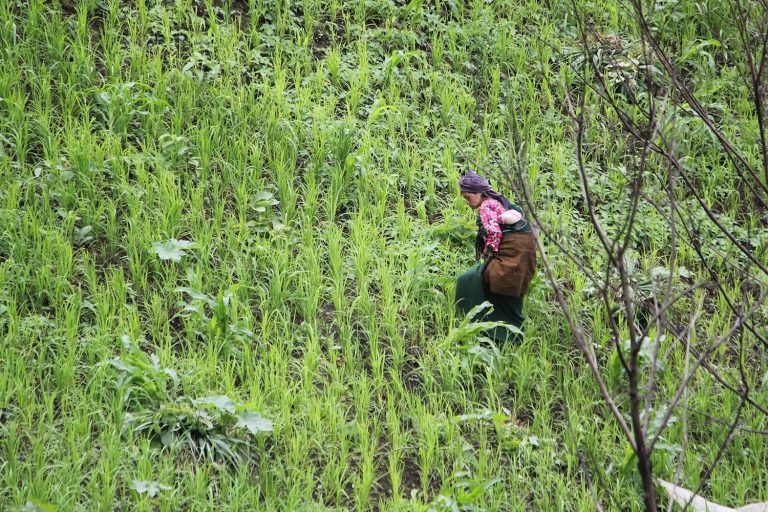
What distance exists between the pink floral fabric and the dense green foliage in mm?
484

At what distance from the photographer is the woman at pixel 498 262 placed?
5.61 m

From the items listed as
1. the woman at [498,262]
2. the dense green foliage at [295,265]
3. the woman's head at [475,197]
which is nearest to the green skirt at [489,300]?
the woman at [498,262]

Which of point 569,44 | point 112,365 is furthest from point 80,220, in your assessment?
point 569,44

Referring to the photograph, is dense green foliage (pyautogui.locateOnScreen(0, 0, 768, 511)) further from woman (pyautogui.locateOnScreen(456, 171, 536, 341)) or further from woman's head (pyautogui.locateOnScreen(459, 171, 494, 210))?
woman's head (pyautogui.locateOnScreen(459, 171, 494, 210))

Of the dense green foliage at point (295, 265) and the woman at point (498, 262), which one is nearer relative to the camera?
the dense green foliage at point (295, 265)

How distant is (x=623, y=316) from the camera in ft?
19.6

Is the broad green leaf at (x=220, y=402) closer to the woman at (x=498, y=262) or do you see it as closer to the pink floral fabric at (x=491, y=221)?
the woman at (x=498, y=262)

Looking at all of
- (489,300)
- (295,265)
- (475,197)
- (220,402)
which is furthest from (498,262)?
(220,402)

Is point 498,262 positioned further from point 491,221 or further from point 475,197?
point 475,197

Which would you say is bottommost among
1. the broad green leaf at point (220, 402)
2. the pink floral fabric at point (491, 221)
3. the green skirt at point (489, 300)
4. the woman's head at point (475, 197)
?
the broad green leaf at point (220, 402)

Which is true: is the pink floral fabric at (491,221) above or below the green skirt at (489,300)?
above

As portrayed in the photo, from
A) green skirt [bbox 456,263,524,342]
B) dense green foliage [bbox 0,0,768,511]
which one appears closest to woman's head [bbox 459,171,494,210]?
green skirt [bbox 456,263,524,342]

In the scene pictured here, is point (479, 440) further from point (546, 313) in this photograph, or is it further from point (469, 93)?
point (469, 93)

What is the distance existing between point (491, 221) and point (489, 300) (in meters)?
0.53
